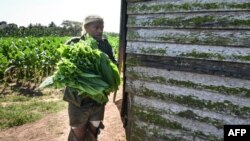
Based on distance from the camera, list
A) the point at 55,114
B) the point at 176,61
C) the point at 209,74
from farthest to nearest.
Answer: the point at 55,114, the point at 176,61, the point at 209,74

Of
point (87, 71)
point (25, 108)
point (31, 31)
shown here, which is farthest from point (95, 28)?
point (31, 31)

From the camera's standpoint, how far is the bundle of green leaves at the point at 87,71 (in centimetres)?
402

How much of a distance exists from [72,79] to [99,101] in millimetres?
497

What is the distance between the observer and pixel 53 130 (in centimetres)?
727

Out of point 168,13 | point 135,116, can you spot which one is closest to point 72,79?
point 135,116

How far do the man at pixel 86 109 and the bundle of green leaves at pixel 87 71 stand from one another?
0.52 feet

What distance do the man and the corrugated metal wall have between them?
45cm

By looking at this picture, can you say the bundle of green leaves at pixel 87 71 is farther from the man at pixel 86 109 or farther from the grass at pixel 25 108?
the grass at pixel 25 108

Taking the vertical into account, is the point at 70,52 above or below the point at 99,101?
above

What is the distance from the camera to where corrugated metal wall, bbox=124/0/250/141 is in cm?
320

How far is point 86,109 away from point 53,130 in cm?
313

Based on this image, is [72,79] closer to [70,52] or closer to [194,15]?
[70,52]

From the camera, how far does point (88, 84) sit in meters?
4.04

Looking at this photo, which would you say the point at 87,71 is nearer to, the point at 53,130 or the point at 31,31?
the point at 53,130
